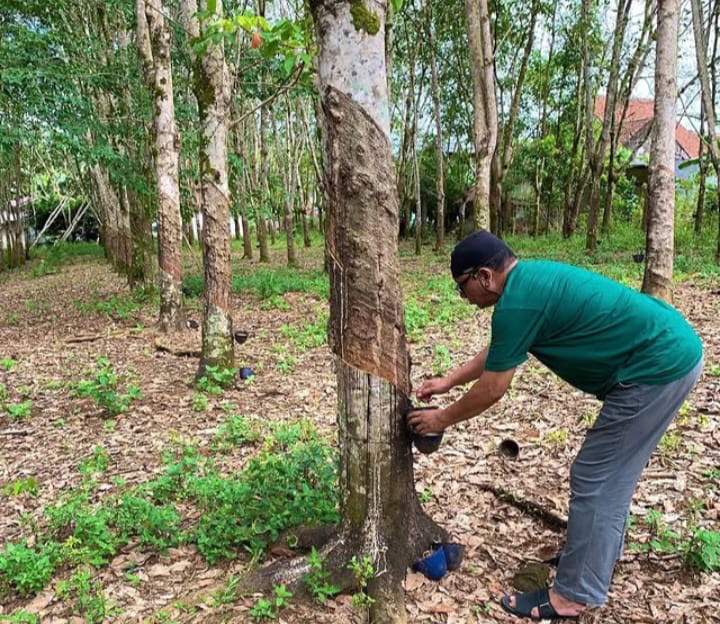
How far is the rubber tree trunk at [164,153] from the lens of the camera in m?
7.82

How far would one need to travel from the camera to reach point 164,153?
820cm

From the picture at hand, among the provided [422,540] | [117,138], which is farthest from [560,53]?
[422,540]

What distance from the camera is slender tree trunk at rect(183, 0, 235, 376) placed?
6.11 meters

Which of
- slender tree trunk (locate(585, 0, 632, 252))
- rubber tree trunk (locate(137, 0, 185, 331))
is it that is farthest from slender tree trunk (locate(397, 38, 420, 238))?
rubber tree trunk (locate(137, 0, 185, 331))

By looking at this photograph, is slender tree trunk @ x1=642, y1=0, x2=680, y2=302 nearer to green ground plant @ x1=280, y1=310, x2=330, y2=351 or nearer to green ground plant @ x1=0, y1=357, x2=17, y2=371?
green ground plant @ x1=280, y1=310, x2=330, y2=351

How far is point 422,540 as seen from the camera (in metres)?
3.05

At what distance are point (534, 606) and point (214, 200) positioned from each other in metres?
5.10

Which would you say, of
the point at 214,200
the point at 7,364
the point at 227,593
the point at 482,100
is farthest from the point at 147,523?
the point at 482,100

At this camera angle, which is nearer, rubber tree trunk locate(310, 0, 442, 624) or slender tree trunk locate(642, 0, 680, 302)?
Result: rubber tree trunk locate(310, 0, 442, 624)

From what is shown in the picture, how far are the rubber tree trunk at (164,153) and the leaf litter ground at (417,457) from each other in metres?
0.71

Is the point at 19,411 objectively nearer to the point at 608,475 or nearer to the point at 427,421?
the point at 427,421

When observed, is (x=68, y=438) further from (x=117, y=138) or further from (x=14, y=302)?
(x=14, y=302)

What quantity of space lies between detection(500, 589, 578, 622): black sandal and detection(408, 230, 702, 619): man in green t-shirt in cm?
11

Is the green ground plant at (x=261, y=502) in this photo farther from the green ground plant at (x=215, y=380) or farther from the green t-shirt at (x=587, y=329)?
the green ground plant at (x=215, y=380)
